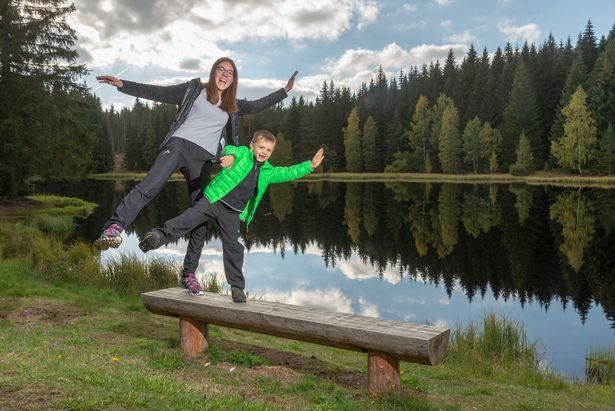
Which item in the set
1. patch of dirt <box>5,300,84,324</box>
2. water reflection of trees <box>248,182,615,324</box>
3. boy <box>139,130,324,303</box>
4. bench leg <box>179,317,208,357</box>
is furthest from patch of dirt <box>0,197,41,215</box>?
boy <box>139,130,324,303</box>

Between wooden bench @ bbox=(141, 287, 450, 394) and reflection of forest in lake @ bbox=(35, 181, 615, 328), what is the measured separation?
35.3 ft

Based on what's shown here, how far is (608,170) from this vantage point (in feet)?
Result: 169

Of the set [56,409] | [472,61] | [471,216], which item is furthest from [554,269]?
[472,61]

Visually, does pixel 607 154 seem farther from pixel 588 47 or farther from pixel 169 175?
pixel 169 175

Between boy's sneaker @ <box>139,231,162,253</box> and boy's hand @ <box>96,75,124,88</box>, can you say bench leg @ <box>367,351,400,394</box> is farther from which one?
boy's hand @ <box>96,75,124,88</box>

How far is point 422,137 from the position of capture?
74.5 metres

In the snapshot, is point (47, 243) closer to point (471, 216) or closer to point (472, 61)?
point (471, 216)

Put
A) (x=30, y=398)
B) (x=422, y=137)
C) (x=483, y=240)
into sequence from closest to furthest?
(x=30, y=398), (x=483, y=240), (x=422, y=137)

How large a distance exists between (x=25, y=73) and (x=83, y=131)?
4.66 m

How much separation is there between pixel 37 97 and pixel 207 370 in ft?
97.0

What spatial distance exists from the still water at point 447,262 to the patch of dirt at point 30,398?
875cm

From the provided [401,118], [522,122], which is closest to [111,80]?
[522,122]

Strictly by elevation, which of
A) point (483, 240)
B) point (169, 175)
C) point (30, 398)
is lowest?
point (483, 240)

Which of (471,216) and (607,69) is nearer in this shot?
(471,216)
